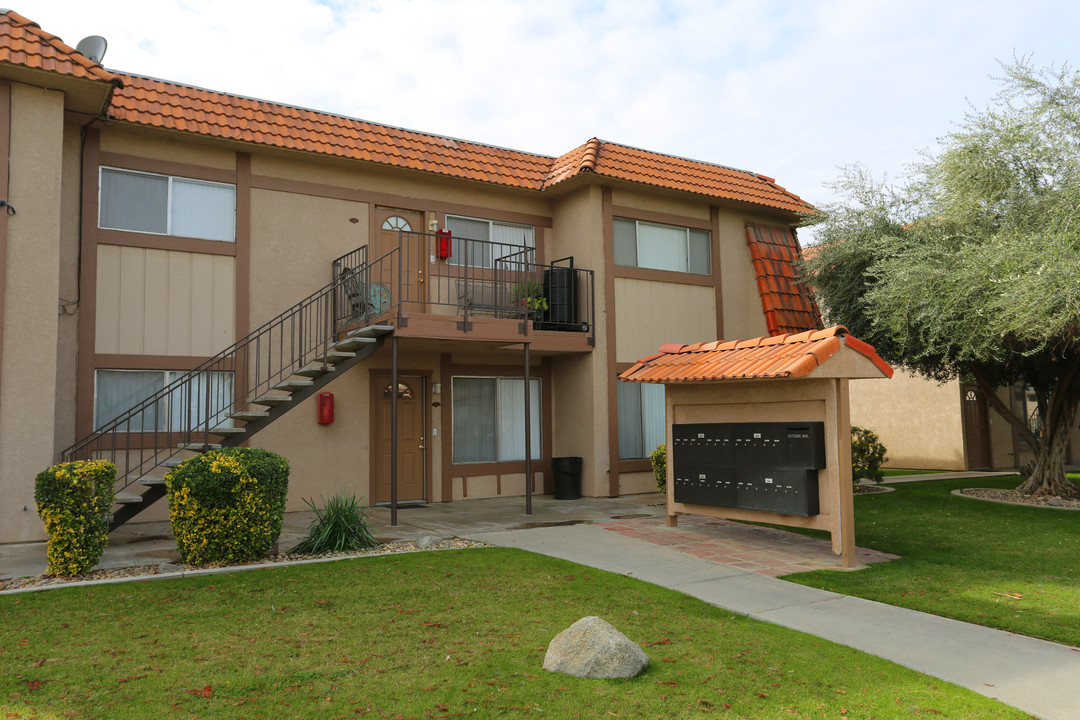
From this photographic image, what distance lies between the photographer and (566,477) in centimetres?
1324

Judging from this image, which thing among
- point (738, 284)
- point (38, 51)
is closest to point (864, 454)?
point (738, 284)

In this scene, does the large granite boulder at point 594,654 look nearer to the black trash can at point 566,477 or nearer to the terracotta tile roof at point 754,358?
the terracotta tile roof at point 754,358

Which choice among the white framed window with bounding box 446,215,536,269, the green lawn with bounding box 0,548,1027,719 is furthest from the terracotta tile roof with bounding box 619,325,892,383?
the white framed window with bounding box 446,215,536,269

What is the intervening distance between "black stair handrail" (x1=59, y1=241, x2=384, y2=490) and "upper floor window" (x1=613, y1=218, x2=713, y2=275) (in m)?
4.86

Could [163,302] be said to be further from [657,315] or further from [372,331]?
[657,315]

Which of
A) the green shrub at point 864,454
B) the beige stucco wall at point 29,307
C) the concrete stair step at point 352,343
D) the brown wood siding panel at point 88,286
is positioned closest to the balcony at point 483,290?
the concrete stair step at point 352,343

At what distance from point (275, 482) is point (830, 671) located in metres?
5.47

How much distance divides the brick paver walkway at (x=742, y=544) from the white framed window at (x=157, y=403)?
5809 millimetres

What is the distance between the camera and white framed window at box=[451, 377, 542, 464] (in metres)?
13.5

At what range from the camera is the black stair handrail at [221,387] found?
1005 cm

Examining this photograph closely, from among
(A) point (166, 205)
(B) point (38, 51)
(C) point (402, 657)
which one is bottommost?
(C) point (402, 657)

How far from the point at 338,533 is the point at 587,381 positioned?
6339 mm

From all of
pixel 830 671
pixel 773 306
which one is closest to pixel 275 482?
pixel 830 671

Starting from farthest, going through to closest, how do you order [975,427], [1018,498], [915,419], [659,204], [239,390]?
[915,419] < [975,427] < [659,204] < [1018,498] < [239,390]
